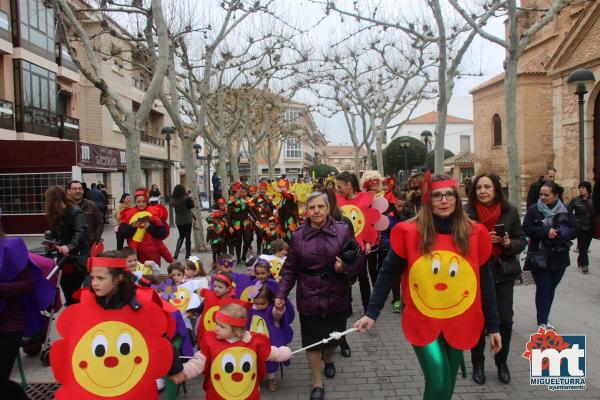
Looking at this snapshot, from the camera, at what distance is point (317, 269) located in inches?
162

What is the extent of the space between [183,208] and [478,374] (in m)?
8.51

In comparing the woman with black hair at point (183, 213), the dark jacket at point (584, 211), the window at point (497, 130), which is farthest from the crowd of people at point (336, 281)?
the window at point (497, 130)

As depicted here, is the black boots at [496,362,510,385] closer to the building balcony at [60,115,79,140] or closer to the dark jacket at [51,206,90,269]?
the dark jacket at [51,206,90,269]

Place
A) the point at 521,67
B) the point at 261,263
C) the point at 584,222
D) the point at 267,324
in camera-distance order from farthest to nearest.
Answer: the point at 521,67 < the point at 584,222 < the point at 261,263 < the point at 267,324

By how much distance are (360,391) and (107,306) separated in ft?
7.64

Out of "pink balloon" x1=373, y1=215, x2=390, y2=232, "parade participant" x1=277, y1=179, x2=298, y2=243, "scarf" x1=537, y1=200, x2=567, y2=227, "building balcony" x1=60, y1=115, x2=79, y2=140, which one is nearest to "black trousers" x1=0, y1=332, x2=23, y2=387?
"pink balloon" x1=373, y1=215, x2=390, y2=232

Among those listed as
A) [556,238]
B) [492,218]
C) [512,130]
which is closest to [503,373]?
[492,218]

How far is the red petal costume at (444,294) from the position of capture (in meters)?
3.20

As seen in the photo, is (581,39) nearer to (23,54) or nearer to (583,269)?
(583,269)

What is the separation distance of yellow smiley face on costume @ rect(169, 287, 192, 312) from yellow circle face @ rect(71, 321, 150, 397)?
5.95 feet

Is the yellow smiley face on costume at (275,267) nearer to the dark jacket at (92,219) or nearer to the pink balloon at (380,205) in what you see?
the pink balloon at (380,205)

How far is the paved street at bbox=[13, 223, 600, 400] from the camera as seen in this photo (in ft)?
13.9

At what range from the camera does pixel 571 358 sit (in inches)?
182

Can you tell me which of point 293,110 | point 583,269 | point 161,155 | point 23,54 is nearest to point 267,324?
point 583,269
